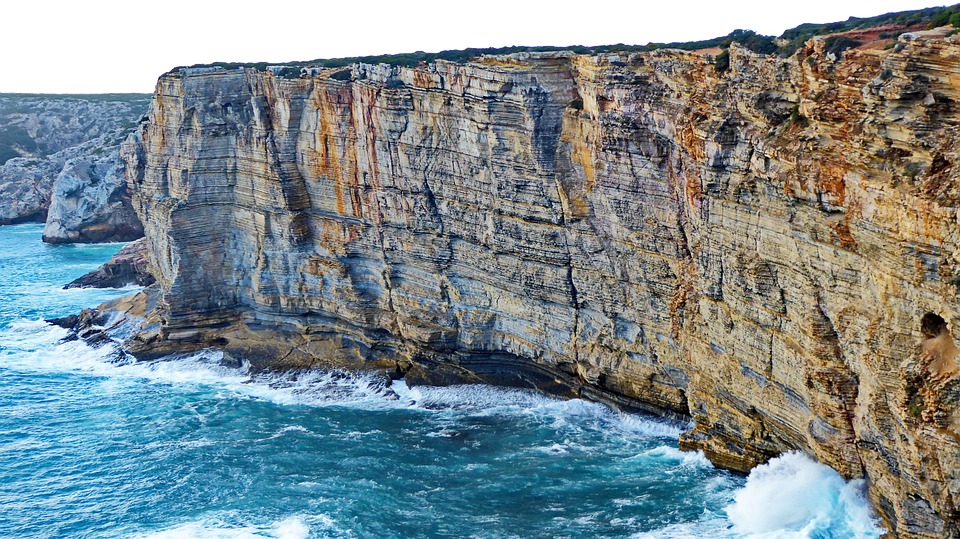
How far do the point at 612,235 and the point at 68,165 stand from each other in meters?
75.2

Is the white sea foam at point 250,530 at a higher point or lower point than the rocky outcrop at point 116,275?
lower

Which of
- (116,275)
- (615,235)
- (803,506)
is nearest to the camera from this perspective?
(803,506)

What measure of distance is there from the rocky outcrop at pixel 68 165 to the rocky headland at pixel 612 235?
1326 inches

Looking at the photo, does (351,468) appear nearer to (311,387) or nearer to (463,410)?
(463,410)

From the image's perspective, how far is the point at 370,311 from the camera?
52.6m

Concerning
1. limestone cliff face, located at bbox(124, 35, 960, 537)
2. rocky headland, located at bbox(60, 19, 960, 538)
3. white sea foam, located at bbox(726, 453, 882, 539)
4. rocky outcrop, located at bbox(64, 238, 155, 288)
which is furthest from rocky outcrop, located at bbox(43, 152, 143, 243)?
white sea foam, located at bbox(726, 453, 882, 539)

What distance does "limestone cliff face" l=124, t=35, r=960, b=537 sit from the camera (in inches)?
1011

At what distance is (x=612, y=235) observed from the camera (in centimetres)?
4128

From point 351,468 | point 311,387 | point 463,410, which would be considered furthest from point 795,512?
point 311,387

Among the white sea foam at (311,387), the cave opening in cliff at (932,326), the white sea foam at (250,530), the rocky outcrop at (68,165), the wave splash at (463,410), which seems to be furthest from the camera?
the rocky outcrop at (68,165)

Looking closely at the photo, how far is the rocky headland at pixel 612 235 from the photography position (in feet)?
84.3

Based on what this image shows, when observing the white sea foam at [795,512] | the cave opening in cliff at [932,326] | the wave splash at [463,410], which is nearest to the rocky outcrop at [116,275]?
the wave splash at [463,410]

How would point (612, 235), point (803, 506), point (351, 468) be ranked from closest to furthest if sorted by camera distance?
1. point (803, 506)
2. point (351, 468)
3. point (612, 235)

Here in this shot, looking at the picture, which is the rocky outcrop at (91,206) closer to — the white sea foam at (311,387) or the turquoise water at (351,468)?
the white sea foam at (311,387)
